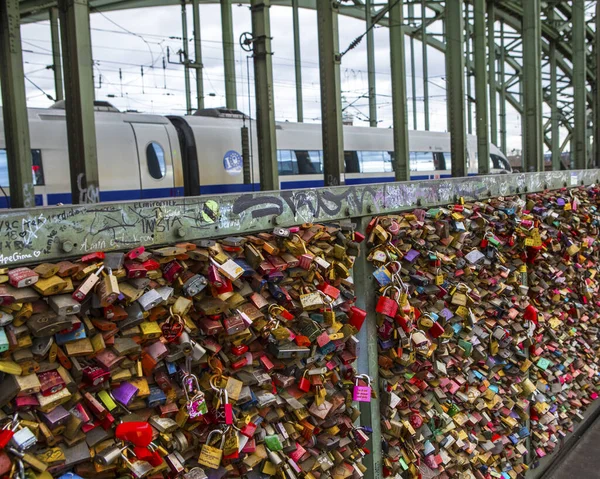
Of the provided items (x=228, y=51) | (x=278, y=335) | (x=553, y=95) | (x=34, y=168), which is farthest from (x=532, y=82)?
(x=553, y=95)

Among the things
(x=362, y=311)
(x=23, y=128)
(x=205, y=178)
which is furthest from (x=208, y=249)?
(x=205, y=178)

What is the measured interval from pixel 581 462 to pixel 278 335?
A: 4.86 metres

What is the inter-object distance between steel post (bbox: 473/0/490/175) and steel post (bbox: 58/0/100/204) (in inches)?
437

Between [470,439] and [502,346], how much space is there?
890 mm

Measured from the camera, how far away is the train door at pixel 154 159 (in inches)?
406

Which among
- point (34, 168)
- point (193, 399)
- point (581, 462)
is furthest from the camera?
point (34, 168)

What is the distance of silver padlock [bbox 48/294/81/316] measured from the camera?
6.66 ft

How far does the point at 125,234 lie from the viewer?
238 cm

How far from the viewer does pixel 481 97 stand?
13719 mm

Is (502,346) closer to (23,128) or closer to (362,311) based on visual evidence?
(362,311)

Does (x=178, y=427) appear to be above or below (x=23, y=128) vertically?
below

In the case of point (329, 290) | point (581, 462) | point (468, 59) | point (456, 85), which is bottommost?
point (581, 462)

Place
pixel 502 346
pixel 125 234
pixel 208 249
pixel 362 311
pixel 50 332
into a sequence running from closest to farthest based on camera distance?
pixel 50 332 < pixel 125 234 < pixel 208 249 < pixel 362 311 < pixel 502 346

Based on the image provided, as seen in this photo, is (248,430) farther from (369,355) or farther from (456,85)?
(456,85)
